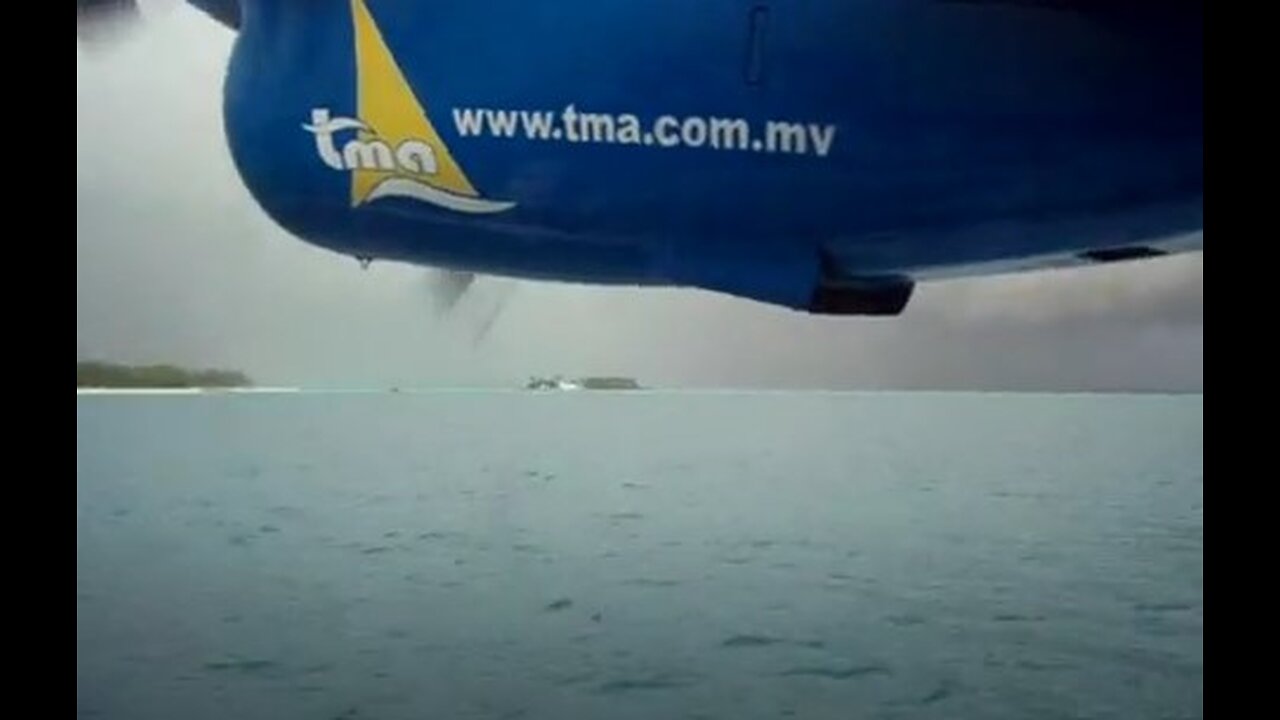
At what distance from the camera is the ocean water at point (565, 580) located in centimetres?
248

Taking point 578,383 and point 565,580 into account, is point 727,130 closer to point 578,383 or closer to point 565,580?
point 578,383

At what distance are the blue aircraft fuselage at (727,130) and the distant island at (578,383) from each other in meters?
0.12

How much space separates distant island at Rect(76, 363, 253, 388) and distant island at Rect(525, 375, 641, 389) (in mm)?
341

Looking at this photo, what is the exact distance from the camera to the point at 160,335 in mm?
2518

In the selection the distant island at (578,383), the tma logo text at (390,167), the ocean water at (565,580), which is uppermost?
the tma logo text at (390,167)

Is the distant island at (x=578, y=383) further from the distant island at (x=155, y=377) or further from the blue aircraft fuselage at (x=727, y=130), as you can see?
the distant island at (x=155, y=377)

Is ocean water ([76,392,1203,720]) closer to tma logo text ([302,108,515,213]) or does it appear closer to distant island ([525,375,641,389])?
distant island ([525,375,641,389])

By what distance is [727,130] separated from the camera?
250cm

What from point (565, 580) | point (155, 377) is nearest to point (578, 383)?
point (565, 580)

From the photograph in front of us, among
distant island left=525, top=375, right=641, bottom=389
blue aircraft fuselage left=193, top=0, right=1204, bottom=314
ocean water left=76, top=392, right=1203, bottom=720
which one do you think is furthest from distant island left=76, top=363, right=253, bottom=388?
distant island left=525, top=375, right=641, bottom=389

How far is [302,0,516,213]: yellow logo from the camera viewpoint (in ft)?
8.17

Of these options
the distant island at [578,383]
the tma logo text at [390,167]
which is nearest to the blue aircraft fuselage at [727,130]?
the tma logo text at [390,167]

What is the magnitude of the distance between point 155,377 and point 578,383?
0.51 metres
